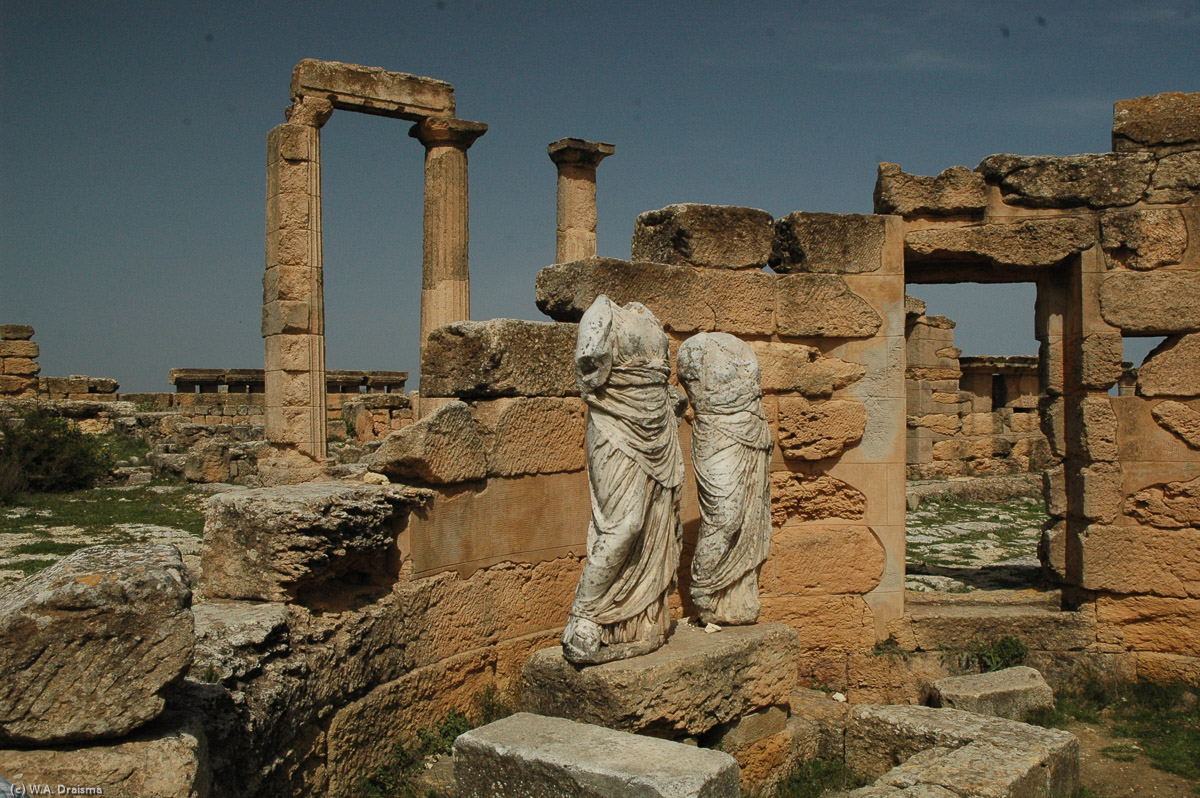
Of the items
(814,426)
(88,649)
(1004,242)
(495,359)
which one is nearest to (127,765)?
(88,649)

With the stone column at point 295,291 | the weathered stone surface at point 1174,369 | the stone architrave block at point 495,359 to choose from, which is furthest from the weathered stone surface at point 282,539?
the stone column at point 295,291

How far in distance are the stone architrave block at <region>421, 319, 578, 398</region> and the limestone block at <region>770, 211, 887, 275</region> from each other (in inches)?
71.8

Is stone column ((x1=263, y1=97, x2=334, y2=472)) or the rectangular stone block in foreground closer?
the rectangular stone block in foreground

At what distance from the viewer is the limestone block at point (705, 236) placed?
6191 mm

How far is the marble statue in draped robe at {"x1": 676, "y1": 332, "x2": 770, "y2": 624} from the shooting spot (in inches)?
203

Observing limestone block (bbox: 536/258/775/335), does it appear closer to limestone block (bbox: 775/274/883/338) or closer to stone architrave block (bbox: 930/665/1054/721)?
limestone block (bbox: 775/274/883/338)

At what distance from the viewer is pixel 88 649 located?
2.83m

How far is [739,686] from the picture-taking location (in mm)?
4773

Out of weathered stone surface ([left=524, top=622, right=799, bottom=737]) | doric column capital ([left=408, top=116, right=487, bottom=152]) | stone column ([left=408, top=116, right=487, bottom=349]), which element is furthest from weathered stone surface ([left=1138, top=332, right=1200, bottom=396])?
doric column capital ([left=408, top=116, right=487, bottom=152])

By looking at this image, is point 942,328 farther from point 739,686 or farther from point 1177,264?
point 739,686

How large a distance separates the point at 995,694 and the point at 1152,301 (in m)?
2.90

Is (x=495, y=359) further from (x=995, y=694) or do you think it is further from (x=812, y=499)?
(x=995, y=694)

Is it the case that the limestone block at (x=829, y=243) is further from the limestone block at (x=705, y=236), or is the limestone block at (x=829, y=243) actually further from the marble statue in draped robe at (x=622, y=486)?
the marble statue in draped robe at (x=622, y=486)

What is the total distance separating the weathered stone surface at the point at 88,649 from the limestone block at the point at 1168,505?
6098 mm
